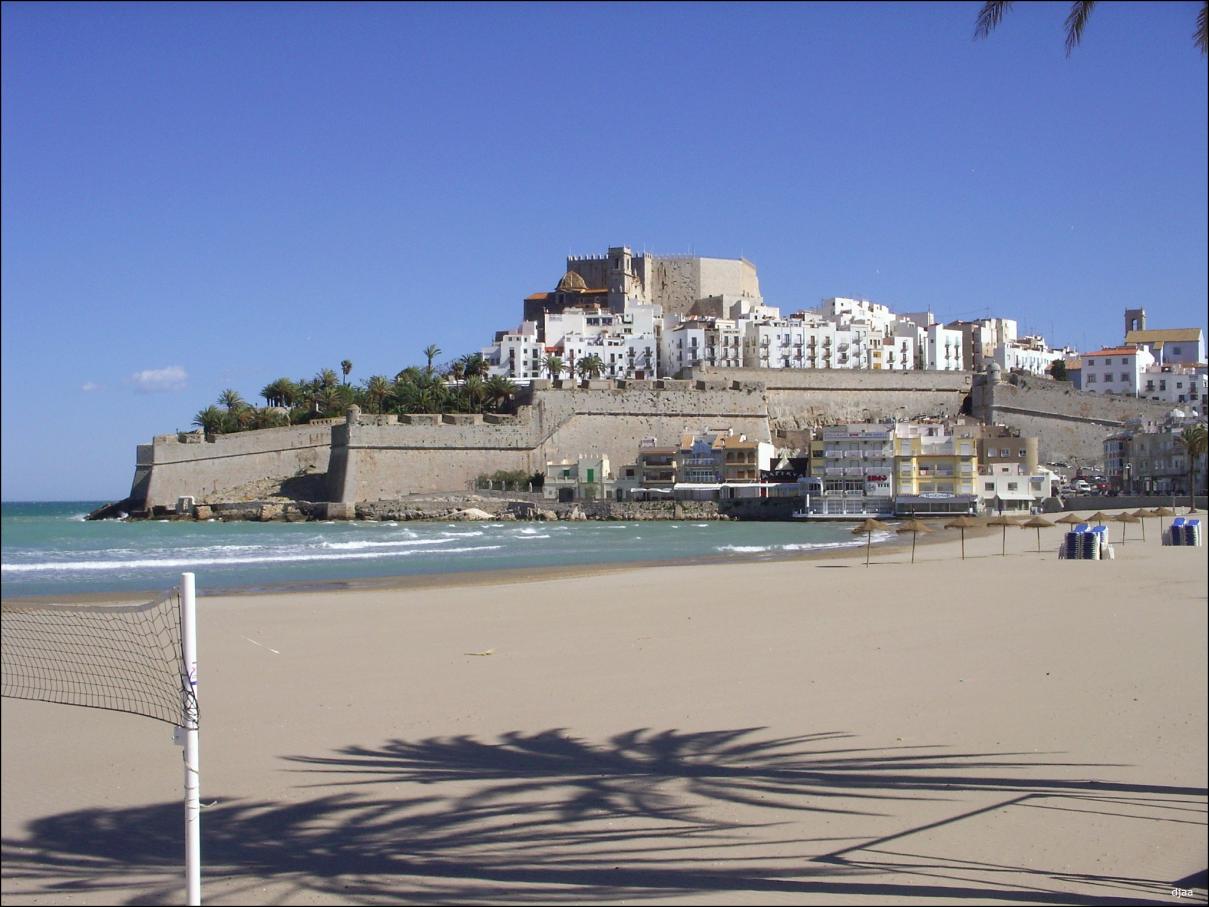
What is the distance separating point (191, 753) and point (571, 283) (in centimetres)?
7956

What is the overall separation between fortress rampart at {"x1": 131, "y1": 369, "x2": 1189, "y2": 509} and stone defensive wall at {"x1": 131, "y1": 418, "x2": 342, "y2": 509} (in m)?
0.05

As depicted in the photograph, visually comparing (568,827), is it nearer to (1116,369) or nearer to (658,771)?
(658,771)

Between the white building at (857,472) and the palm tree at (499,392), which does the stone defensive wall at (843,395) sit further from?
the white building at (857,472)

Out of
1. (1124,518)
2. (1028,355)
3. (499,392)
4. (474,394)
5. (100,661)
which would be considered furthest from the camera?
(1028,355)

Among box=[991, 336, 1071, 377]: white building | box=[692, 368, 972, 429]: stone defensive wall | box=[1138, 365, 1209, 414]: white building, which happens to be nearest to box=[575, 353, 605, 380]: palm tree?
box=[692, 368, 972, 429]: stone defensive wall

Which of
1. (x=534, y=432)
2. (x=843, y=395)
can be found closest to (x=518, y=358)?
(x=534, y=432)

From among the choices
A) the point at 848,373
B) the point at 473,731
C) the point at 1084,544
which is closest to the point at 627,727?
the point at 473,731

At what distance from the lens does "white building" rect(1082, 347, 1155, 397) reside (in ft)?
236

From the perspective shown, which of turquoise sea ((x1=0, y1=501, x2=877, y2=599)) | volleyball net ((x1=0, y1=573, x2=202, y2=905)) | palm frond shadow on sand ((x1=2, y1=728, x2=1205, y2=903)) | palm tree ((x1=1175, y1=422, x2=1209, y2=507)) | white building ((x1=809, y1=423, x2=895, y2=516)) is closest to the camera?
palm frond shadow on sand ((x1=2, y1=728, x2=1205, y2=903))

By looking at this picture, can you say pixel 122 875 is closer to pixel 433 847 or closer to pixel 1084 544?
pixel 433 847

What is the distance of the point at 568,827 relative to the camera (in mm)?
5035

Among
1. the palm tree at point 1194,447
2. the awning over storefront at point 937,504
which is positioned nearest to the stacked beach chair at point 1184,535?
the palm tree at point 1194,447

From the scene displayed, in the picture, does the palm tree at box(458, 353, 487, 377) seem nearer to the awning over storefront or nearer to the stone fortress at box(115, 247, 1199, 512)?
the stone fortress at box(115, 247, 1199, 512)

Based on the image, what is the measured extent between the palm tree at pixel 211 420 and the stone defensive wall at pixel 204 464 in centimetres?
502
